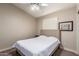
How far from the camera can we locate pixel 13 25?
109cm

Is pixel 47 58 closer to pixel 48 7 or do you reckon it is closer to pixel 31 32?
pixel 31 32

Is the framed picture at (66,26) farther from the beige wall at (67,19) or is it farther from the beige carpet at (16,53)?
the beige carpet at (16,53)

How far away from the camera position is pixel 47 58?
1018 millimetres

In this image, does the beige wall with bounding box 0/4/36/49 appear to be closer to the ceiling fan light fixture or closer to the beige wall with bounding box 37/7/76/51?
the ceiling fan light fixture

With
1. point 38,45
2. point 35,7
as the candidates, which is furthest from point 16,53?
point 35,7

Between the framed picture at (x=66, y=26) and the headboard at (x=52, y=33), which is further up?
the framed picture at (x=66, y=26)

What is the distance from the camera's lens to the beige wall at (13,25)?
41.0 inches

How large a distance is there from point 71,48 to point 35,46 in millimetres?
565

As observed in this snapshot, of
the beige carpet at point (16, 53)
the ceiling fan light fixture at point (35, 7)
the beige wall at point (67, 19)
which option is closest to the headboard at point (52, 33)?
the beige wall at point (67, 19)

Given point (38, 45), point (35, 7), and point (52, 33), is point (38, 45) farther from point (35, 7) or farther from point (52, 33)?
point (35, 7)

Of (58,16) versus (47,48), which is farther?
(58,16)

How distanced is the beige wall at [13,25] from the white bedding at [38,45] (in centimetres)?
10

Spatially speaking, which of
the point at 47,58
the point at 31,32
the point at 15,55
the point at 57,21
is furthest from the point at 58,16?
the point at 15,55

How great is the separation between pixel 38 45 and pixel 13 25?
1.62 feet
